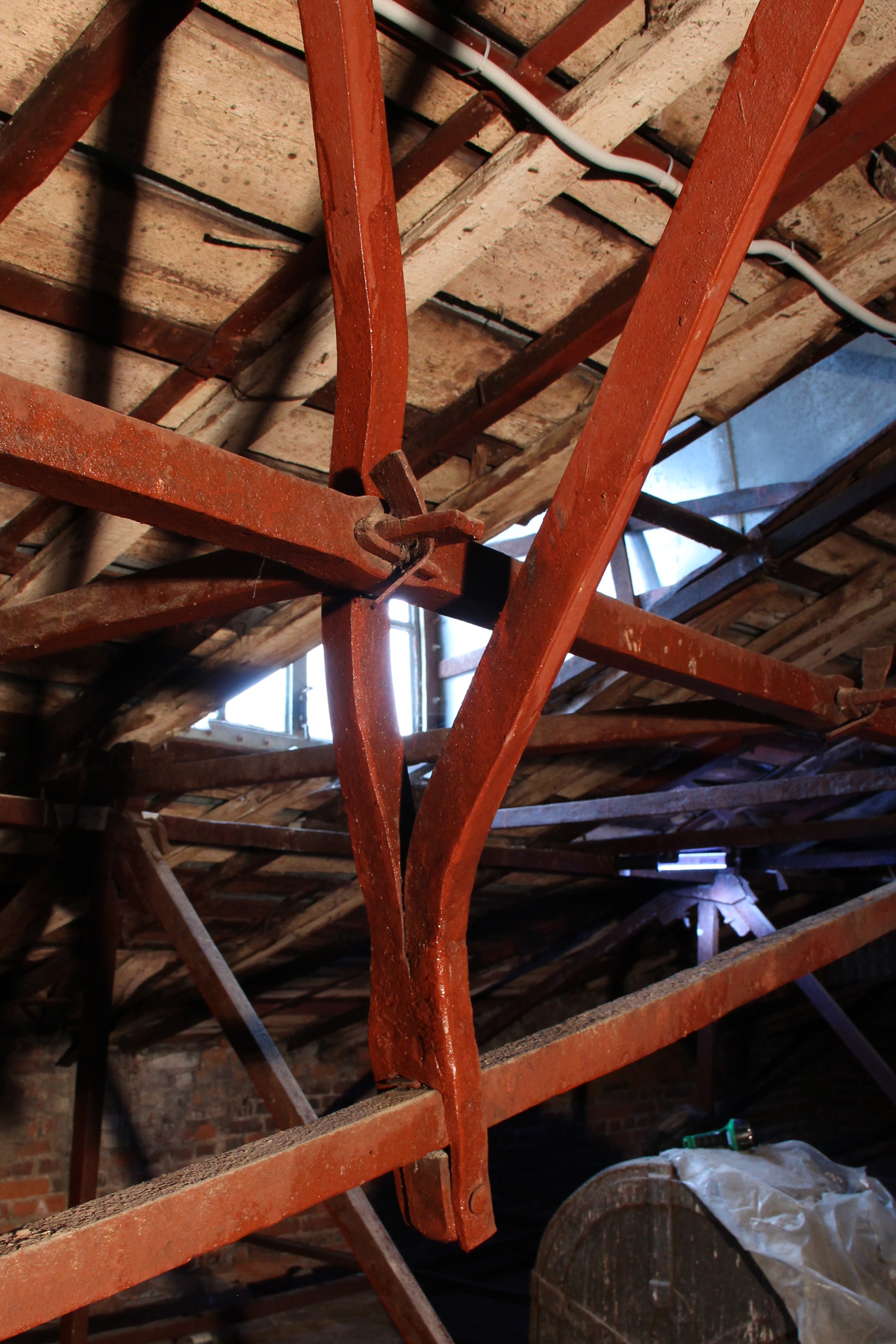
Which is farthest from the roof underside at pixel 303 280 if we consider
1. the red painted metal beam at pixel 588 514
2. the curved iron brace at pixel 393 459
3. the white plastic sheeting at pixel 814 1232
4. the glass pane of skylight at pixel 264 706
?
the white plastic sheeting at pixel 814 1232

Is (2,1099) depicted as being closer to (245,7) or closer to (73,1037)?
(73,1037)

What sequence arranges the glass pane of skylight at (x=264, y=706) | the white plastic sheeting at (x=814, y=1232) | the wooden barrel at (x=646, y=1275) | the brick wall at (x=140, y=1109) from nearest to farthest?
the white plastic sheeting at (x=814, y=1232) → the wooden barrel at (x=646, y=1275) → the glass pane of skylight at (x=264, y=706) → the brick wall at (x=140, y=1109)

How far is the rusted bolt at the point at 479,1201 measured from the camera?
4.78 feet

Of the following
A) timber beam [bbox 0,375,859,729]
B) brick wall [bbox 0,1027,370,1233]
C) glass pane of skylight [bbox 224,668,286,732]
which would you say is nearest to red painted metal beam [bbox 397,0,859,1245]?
timber beam [bbox 0,375,859,729]

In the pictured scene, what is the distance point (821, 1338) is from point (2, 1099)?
4392mm

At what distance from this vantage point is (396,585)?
1509mm

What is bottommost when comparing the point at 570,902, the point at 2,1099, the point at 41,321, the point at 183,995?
the point at 2,1099

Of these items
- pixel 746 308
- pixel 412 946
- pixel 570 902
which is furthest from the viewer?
pixel 570 902

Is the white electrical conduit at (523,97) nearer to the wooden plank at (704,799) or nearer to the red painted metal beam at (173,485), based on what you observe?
the red painted metal beam at (173,485)

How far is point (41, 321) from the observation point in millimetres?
2098

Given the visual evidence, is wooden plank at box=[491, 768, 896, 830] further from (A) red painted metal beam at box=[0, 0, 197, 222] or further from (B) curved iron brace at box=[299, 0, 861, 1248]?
(A) red painted metal beam at box=[0, 0, 197, 222]

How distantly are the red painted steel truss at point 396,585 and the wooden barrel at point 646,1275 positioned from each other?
204 centimetres

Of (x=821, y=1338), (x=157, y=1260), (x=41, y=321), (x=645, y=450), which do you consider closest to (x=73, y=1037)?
(x=821, y=1338)

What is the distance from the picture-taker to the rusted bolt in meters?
1.46
